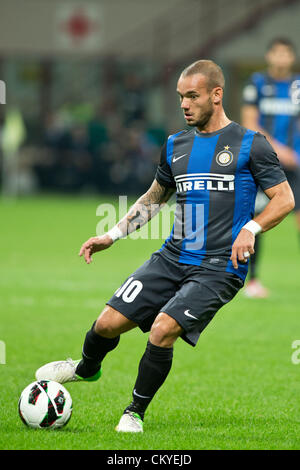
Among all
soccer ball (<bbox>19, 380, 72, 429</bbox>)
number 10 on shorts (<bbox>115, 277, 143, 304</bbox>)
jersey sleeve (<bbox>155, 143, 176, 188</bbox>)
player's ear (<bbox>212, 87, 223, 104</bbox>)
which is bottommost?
soccer ball (<bbox>19, 380, 72, 429</bbox>)

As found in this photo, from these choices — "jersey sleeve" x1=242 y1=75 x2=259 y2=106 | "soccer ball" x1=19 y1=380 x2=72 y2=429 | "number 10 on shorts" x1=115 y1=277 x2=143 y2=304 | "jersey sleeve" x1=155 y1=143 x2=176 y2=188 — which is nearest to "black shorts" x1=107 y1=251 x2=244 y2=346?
"number 10 on shorts" x1=115 y1=277 x2=143 y2=304

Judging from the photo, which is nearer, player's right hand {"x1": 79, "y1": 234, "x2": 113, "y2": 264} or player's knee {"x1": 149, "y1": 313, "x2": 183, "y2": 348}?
player's knee {"x1": 149, "y1": 313, "x2": 183, "y2": 348}

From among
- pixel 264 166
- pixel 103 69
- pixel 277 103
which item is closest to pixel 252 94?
pixel 277 103

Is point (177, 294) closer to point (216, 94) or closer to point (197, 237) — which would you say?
point (197, 237)

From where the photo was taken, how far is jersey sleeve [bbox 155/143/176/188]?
5.28 m

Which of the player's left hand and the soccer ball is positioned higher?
the player's left hand

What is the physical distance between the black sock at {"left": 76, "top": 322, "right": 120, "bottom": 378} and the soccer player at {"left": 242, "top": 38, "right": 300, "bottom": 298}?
435 centimetres

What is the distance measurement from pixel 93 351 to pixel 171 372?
1.44 metres

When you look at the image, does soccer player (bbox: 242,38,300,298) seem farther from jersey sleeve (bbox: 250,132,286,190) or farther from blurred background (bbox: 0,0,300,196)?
blurred background (bbox: 0,0,300,196)

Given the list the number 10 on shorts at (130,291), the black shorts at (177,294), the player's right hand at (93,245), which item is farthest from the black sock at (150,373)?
the player's right hand at (93,245)

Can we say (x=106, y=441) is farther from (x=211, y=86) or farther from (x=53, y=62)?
(x=53, y=62)

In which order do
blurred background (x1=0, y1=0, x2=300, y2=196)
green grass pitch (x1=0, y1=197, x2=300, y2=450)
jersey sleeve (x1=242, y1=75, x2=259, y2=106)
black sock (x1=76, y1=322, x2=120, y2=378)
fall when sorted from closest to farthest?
green grass pitch (x1=0, y1=197, x2=300, y2=450), black sock (x1=76, y1=322, x2=120, y2=378), jersey sleeve (x1=242, y1=75, x2=259, y2=106), blurred background (x1=0, y1=0, x2=300, y2=196)

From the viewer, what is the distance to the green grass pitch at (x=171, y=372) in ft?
15.5
